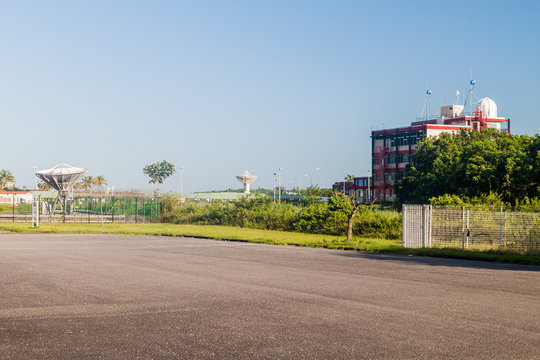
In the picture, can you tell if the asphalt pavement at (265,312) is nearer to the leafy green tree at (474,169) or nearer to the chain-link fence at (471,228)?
the chain-link fence at (471,228)

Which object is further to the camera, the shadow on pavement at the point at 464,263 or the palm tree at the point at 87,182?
the palm tree at the point at 87,182

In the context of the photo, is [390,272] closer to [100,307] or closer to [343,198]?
[100,307]

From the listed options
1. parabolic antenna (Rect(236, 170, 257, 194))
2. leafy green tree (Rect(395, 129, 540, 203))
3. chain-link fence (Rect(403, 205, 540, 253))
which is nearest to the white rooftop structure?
leafy green tree (Rect(395, 129, 540, 203))

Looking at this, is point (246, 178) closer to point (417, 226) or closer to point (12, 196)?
point (12, 196)

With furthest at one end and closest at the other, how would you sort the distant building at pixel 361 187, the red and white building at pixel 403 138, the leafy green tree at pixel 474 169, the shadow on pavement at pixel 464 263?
1. the distant building at pixel 361 187
2. the red and white building at pixel 403 138
3. the leafy green tree at pixel 474 169
4. the shadow on pavement at pixel 464 263

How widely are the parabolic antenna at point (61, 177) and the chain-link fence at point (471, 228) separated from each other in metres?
53.1

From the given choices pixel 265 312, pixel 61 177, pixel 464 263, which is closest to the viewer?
pixel 265 312

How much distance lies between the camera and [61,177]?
7200 centimetres

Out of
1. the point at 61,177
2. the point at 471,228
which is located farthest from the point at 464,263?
the point at 61,177

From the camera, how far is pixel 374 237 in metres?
39.8

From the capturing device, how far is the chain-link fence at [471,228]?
25.2 meters

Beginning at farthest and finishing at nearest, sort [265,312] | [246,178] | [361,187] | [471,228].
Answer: [246,178] → [361,187] → [471,228] → [265,312]

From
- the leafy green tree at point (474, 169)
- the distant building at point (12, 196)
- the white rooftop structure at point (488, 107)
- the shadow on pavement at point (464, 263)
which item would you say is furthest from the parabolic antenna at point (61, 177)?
the white rooftop structure at point (488, 107)

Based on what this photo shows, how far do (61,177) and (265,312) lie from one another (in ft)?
218
